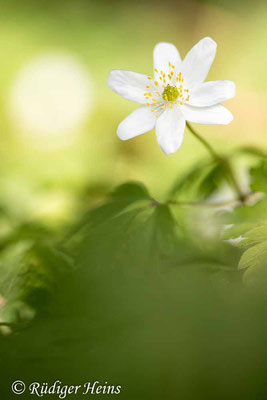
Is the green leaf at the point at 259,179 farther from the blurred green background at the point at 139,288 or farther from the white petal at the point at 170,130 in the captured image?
the white petal at the point at 170,130

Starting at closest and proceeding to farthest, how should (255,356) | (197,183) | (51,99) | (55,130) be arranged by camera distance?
(255,356), (197,183), (55,130), (51,99)

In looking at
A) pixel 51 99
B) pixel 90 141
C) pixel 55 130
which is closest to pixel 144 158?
pixel 90 141

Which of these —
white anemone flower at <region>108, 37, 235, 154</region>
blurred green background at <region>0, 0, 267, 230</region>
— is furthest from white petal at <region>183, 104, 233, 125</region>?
blurred green background at <region>0, 0, 267, 230</region>

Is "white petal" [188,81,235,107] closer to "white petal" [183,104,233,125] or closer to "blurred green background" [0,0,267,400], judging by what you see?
"white petal" [183,104,233,125]

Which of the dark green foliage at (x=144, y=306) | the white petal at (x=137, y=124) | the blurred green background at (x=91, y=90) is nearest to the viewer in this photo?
the dark green foliage at (x=144, y=306)

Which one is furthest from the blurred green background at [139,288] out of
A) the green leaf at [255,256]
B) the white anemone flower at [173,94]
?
the white anemone flower at [173,94]

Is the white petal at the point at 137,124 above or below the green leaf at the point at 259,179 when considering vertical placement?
above

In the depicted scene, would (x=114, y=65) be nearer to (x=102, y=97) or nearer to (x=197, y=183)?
(x=102, y=97)
